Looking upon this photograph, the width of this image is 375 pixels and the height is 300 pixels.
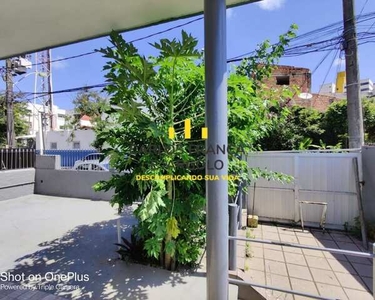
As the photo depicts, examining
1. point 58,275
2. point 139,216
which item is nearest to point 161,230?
point 139,216

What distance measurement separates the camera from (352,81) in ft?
15.6

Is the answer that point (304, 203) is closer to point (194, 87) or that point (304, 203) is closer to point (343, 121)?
point (194, 87)

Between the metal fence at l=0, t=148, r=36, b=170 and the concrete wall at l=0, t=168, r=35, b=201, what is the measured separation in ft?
0.57

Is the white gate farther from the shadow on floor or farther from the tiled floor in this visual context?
the shadow on floor

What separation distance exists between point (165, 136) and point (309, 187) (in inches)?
147

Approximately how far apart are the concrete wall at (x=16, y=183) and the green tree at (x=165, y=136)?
5205mm

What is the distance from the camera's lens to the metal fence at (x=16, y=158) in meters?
6.38

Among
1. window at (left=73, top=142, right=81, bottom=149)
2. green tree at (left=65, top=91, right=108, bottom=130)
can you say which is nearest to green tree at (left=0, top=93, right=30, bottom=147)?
green tree at (left=65, top=91, right=108, bottom=130)

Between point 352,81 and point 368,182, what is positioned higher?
point 352,81

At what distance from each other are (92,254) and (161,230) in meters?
1.48

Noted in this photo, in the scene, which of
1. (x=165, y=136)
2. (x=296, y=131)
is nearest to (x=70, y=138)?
(x=296, y=131)

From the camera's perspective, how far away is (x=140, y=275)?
2.56m

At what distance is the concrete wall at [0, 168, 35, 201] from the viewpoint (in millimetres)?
6243

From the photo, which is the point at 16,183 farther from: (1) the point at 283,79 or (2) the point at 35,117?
(1) the point at 283,79
